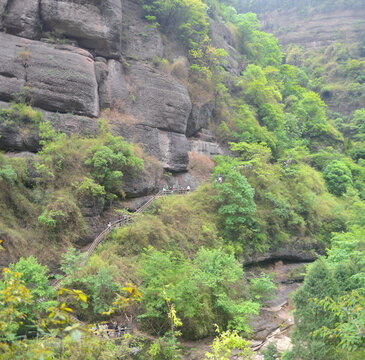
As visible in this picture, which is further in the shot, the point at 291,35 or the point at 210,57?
the point at 291,35

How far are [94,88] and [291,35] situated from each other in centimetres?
6397

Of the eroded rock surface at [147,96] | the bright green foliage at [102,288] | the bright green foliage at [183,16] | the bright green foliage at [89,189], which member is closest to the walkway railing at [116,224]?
the bright green foliage at [102,288]

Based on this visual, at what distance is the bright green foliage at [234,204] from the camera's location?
20125mm

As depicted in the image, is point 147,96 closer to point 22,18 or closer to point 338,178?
point 22,18

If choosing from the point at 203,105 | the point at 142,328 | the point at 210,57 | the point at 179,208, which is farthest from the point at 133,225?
the point at 210,57

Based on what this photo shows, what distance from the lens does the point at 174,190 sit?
22156mm

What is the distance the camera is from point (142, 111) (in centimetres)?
2381

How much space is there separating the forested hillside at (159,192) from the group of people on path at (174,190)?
17 cm

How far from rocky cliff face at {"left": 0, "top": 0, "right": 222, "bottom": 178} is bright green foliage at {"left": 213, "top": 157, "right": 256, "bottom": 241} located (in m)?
4.99

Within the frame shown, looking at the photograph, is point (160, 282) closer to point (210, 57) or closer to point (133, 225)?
point (133, 225)

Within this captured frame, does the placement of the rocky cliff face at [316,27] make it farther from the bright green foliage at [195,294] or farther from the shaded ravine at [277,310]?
the bright green foliage at [195,294]

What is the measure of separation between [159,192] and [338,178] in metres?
19.1

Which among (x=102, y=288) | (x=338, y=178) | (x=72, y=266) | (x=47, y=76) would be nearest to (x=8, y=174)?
(x=72, y=266)

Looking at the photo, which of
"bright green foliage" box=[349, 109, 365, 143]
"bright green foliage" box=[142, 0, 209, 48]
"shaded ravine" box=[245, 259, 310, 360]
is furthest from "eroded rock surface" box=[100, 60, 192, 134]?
"bright green foliage" box=[349, 109, 365, 143]
